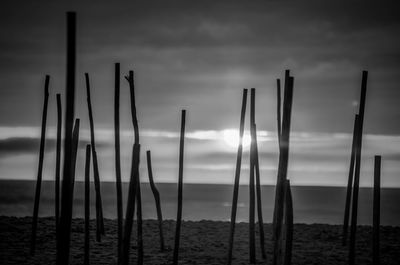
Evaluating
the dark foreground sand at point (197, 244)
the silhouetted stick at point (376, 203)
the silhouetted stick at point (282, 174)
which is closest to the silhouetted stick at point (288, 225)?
the silhouetted stick at point (282, 174)

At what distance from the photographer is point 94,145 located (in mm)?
10047

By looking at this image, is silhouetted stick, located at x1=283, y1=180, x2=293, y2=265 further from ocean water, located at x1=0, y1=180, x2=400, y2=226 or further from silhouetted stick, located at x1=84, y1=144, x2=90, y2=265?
ocean water, located at x1=0, y1=180, x2=400, y2=226

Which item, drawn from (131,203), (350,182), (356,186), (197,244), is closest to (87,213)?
(131,203)

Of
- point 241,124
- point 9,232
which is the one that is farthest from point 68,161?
point 9,232

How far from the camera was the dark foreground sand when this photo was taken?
9914mm

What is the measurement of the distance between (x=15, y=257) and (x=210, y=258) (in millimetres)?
3888

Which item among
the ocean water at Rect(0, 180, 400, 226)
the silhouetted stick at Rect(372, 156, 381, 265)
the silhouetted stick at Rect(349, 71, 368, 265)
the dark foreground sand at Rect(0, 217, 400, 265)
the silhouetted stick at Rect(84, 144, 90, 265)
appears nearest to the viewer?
the silhouetted stick at Rect(372, 156, 381, 265)

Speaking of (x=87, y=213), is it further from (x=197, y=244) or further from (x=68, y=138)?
(x=68, y=138)

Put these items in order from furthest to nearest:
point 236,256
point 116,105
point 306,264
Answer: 1. point 236,256
2. point 306,264
3. point 116,105

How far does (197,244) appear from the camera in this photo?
11625 mm

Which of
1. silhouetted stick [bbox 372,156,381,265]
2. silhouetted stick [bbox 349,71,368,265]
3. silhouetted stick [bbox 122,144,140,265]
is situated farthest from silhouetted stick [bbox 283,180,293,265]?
silhouetted stick [bbox 122,144,140,265]

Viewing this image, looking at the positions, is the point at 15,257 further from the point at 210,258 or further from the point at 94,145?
the point at 210,258

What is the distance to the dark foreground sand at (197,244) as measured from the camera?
9914mm

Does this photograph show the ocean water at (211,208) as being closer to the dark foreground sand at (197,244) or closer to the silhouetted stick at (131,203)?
the dark foreground sand at (197,244)
